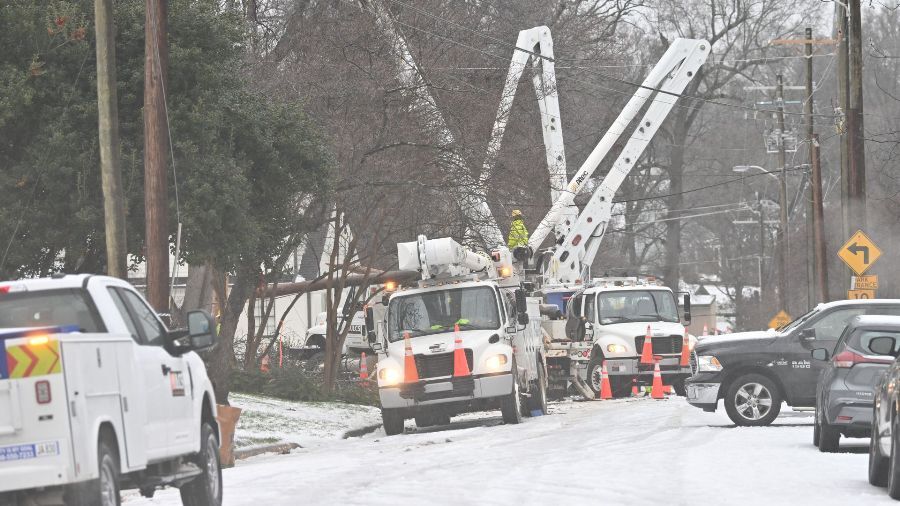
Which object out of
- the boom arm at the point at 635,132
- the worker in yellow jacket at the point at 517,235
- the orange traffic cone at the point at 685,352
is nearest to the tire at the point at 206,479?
the worker in yellow jacket at the point at 517,235

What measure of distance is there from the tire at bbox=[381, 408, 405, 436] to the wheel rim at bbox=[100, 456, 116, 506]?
14.6 metres

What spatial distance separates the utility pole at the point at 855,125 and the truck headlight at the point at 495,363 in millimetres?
12052

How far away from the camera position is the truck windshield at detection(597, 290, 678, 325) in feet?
110

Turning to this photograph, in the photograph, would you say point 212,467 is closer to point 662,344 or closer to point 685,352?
point 662,344

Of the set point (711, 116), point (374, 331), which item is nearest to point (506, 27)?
point (374, 331)

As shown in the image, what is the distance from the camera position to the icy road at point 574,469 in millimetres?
13109

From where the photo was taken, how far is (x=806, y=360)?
836 inches

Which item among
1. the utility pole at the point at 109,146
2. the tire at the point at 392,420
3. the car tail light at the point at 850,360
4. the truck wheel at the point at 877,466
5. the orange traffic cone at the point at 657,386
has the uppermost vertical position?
the utility pole at the point at 109,146

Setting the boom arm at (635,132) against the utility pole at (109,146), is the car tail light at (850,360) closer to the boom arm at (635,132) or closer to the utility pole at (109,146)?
the utility pole at (109,146)

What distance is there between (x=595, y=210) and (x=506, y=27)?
601 centimetres

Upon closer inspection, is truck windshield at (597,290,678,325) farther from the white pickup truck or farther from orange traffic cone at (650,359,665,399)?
the white pickup truck

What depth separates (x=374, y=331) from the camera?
2523cm

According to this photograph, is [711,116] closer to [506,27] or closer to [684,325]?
[506,27]

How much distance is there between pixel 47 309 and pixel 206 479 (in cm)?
204
